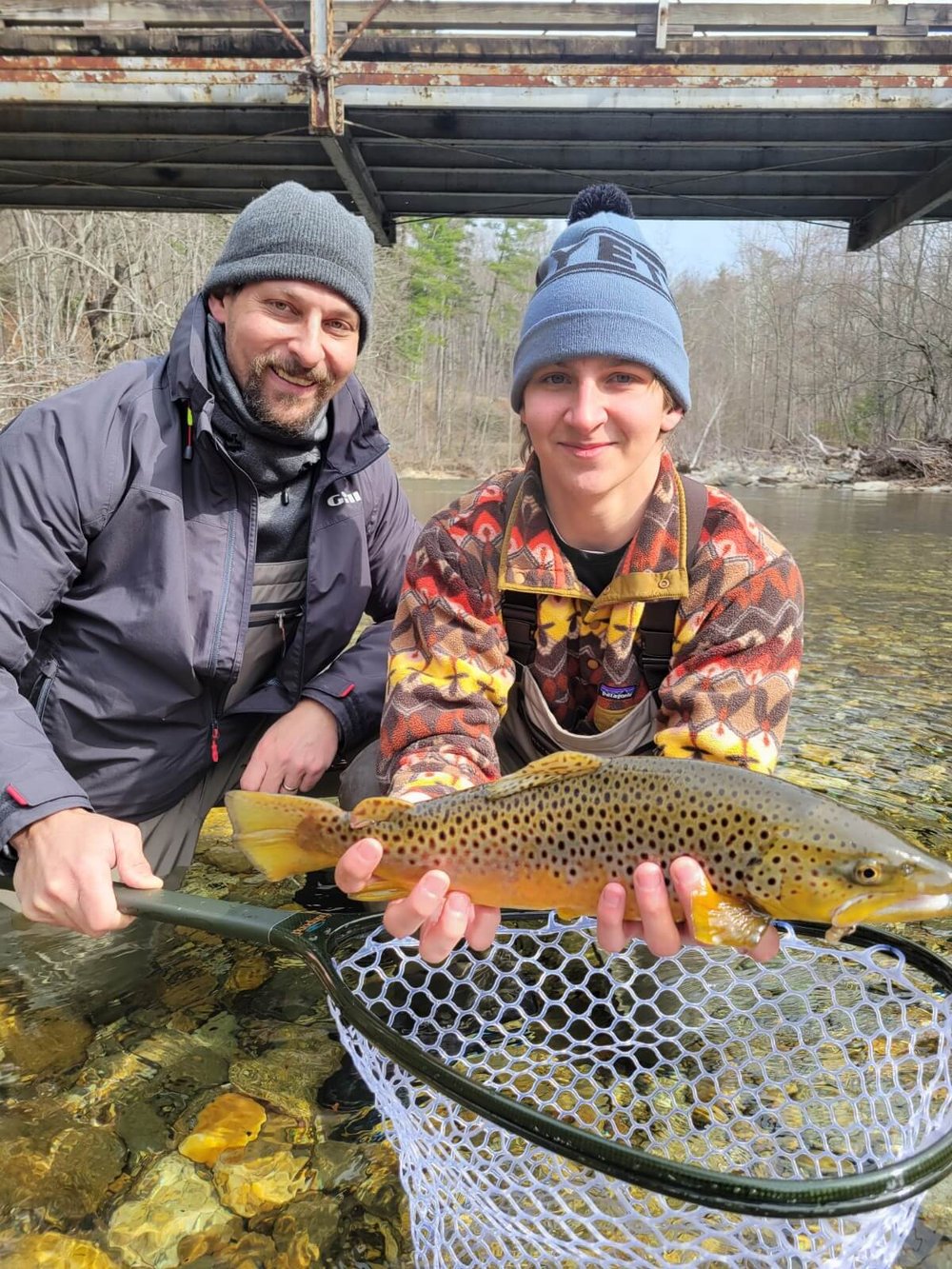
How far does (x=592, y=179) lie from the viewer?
9.50 metres

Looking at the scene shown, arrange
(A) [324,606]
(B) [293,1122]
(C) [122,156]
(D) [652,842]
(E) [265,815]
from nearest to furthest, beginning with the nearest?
(D) [652,842] → (E) [265,815] → (B) [293,1122] → (A) [324,606] → (C) [122,156]

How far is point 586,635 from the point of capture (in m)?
2.55

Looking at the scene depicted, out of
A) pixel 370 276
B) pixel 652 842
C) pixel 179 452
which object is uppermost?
pixel 370 276

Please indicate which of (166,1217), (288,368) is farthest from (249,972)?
(288,368)

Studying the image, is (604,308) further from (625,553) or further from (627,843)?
(627,843)

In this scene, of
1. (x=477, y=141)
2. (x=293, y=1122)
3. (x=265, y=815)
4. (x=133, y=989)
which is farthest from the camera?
(x=477, y=141)

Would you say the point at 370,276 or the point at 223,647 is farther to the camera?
the point at 370,276

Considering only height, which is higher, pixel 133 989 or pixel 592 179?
pixel 592 179

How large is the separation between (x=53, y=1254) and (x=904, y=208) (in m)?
11.1

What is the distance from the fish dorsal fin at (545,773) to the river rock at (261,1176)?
38.4 inches

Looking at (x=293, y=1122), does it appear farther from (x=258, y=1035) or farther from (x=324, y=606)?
(x=324, y=606)

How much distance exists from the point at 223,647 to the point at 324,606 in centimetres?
42

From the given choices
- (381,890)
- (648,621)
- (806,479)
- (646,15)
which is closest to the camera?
(381,890)

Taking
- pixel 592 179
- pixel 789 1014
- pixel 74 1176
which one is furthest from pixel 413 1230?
pixel 592 179
